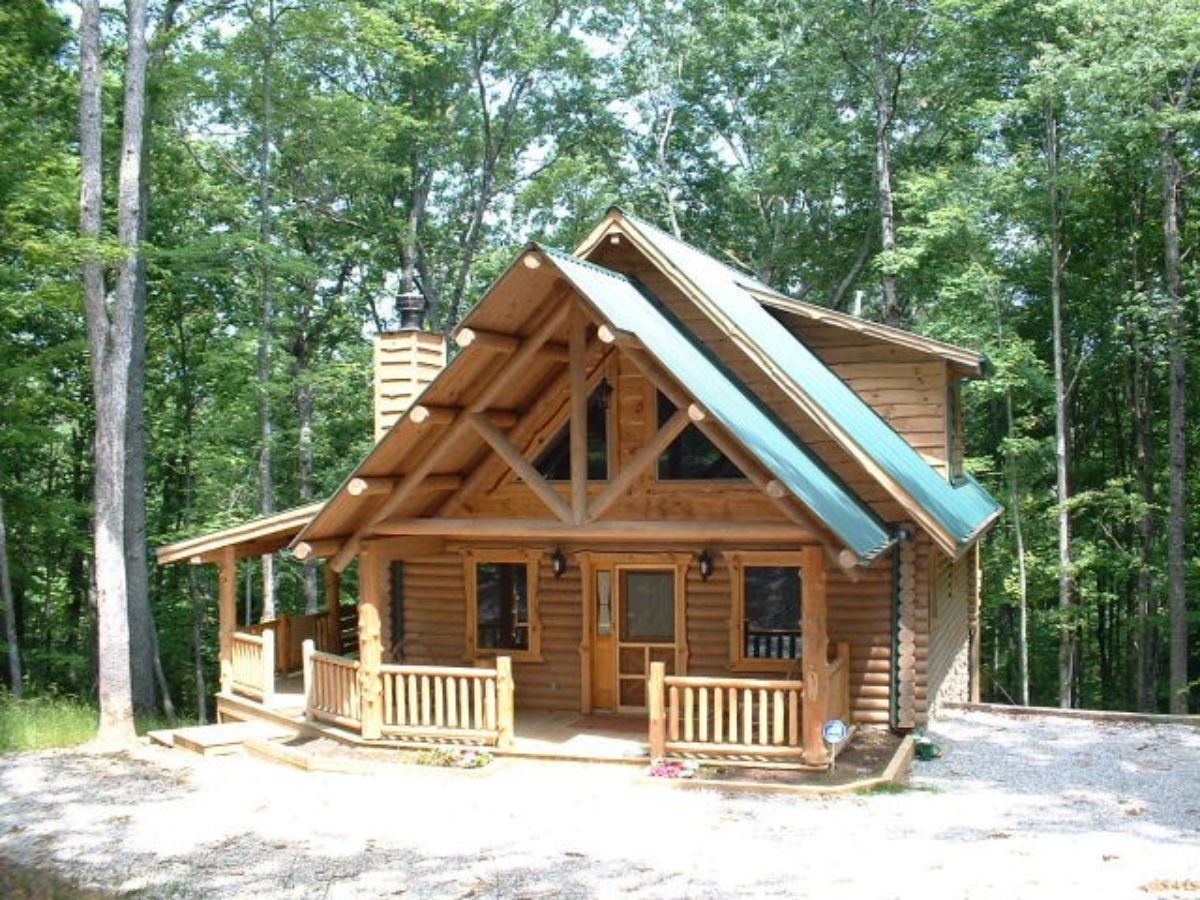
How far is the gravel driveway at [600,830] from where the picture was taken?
8.23m

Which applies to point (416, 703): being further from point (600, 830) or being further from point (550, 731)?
point (600, 830)

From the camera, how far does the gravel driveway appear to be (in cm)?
823

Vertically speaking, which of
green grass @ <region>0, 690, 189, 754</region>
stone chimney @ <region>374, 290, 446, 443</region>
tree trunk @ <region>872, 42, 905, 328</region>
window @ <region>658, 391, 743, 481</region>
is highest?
tree trunk @ <region>872, 42, 905, 328</region>

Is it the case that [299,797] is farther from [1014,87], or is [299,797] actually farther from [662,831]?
[1014,87]

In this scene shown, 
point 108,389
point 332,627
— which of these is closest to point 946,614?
point 332,627

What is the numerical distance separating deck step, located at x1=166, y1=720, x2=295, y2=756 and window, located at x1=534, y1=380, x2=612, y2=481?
4.49 meters

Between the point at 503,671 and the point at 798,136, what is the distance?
2098 centimetres

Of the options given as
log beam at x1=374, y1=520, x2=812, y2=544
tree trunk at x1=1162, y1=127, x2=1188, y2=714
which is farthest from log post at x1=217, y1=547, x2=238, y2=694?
tree trunk at x1=1162, y1=127, x2=1188, y2=714

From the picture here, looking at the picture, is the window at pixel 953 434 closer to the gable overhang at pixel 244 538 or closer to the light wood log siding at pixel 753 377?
the light wood log siding at pixel 753 377

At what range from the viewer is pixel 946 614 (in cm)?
1598

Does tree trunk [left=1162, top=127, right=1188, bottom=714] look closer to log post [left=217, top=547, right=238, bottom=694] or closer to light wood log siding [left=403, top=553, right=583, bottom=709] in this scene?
light wood log siding [left=403, top=553, right=583, bottom=709]

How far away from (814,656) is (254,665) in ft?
27.0

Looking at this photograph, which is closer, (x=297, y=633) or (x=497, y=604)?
(x=497, y=604)

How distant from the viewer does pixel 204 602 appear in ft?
96.0
